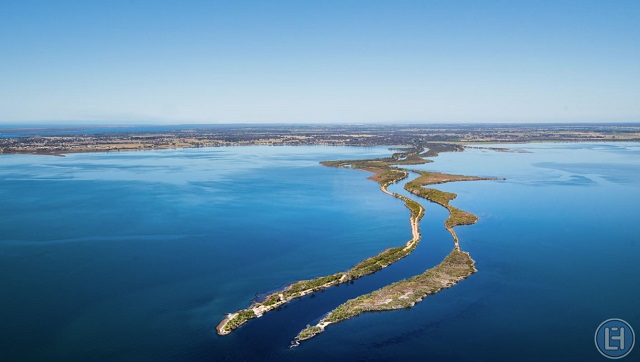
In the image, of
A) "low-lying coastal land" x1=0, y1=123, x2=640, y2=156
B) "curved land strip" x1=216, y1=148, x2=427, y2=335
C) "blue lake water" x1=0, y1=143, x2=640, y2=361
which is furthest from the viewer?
"low-lying coastal land" x1=0, y1=123, x2=640, y2=156

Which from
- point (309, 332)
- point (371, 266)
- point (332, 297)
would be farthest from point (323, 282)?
point (309, 332)

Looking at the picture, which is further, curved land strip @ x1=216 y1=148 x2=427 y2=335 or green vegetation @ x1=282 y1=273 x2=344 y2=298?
green vegetation @ x1=282 y1=273 x2=344 y2=298

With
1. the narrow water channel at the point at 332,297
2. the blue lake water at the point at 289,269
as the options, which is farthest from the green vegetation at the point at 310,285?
the blue lake water at the point at 289,269

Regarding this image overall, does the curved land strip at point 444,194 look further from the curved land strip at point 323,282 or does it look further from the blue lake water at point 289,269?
the curved land strip at point 323,282

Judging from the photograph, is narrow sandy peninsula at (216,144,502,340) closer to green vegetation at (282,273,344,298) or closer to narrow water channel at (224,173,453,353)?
green vegetation at (282,273,344,298)

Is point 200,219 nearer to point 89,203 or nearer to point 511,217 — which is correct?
point 89,203

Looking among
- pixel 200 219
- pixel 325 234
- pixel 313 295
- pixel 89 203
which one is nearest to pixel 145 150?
pixel 89 203

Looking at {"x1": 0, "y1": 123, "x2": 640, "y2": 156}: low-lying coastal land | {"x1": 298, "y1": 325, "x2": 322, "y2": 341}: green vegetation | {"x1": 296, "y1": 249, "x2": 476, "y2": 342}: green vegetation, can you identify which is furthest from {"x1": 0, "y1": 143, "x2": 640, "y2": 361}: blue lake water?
{"x1": 0, "y1": 123, "x2": 640, "y2": 156}: low-lying coastal land

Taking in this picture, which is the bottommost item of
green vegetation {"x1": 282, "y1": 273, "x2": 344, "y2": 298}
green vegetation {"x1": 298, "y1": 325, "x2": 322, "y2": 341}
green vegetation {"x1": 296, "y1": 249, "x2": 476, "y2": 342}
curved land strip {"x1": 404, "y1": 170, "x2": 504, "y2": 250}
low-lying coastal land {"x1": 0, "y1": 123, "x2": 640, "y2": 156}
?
green vegetation {"x1": 298, "y1": 325, "x2": 322, "y2": 341}

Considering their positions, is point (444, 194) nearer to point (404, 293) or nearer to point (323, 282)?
point (404, 293)
